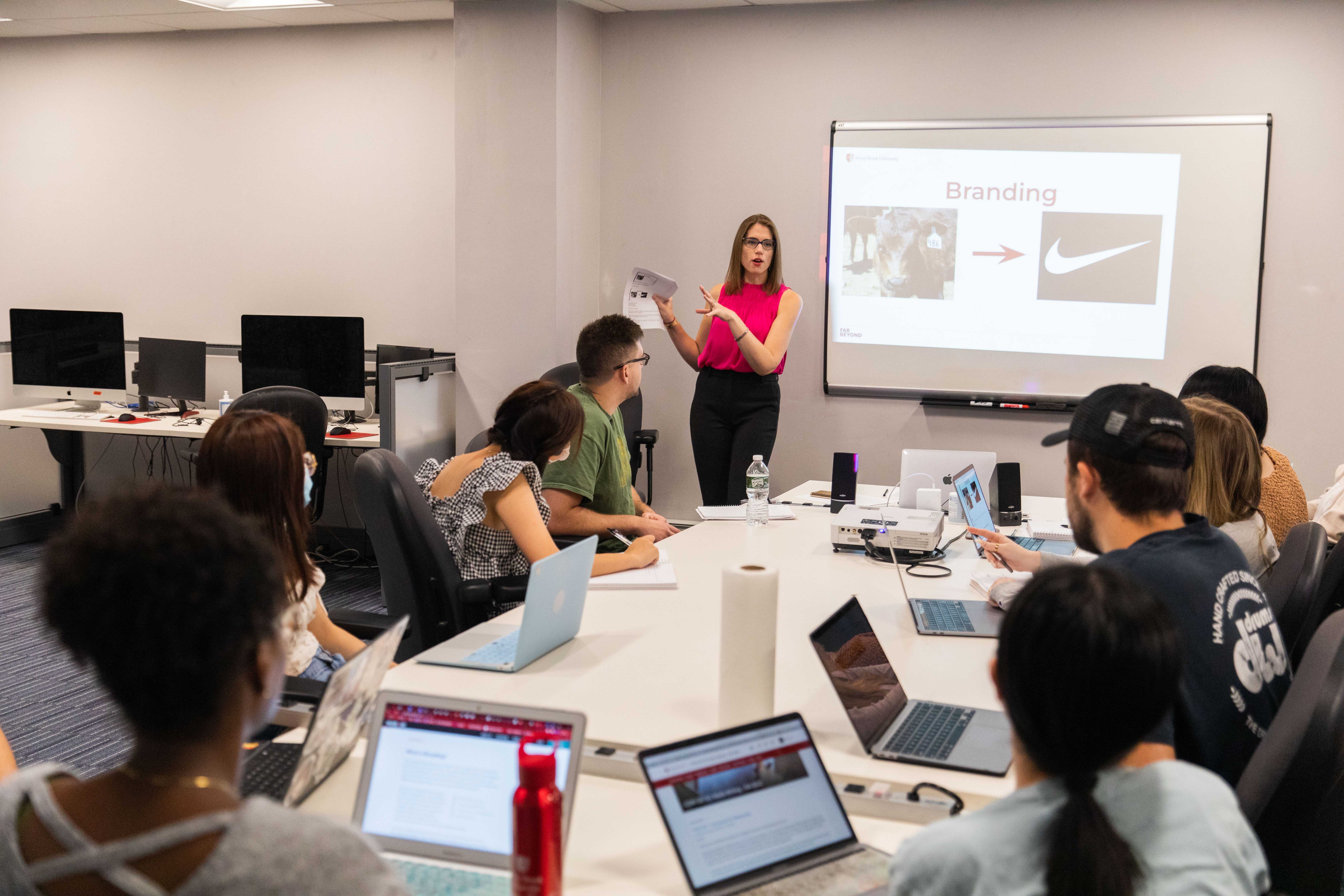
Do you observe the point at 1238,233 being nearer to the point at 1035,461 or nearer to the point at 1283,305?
the point at 1283,305

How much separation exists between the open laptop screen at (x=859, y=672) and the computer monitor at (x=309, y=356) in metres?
3.82

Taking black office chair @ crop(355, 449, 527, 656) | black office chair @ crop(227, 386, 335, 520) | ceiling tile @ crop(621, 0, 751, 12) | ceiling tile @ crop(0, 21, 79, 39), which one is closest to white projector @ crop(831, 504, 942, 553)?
black office chair @ crop(355, 449, 527, 656)

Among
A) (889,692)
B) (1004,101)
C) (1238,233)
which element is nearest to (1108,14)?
(1004,101)

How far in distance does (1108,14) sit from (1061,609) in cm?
436

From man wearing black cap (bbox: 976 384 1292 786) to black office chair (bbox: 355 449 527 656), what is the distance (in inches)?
52.5

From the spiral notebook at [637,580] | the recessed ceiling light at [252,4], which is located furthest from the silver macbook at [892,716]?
the recessed ceiling light at [252,4]

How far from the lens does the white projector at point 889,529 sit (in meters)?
2.73

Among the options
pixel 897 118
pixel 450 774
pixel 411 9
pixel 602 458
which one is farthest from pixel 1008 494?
pixel 411 9

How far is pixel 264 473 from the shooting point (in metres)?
1.83

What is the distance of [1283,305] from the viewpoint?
4473 millimetres

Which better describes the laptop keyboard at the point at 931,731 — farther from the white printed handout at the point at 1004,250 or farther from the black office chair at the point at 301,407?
the white printed handout at the point at 1004,250

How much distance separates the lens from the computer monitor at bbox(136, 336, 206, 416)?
5410mm

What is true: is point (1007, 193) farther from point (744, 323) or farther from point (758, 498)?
point (758, 498)

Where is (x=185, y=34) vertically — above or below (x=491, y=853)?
above
